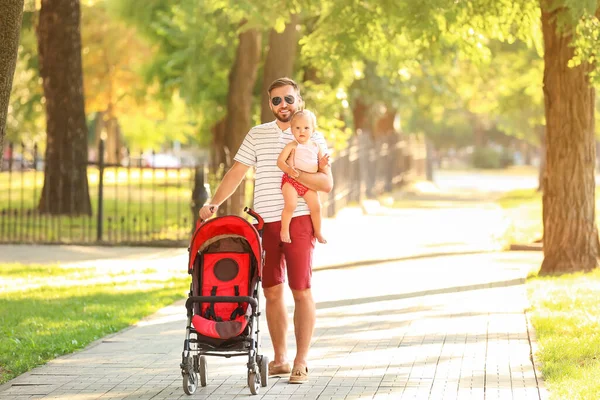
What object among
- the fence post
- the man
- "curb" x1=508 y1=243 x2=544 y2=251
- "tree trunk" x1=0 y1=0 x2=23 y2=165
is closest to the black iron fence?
the fence post

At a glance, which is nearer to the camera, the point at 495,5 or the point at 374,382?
the point at 374,382

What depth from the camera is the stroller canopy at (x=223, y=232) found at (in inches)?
301

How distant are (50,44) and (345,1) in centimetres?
1032

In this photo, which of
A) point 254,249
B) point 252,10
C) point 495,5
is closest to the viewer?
point 254,249

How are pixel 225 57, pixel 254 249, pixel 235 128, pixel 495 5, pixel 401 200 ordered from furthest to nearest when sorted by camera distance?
pixel 401 200 → pixel 225 57 → pixel 235 128 → pixel 495 5 → pixel 254 249

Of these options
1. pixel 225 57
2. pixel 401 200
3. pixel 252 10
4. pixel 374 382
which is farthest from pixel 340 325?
pixel 401 200

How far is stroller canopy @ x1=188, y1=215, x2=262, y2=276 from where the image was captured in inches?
301

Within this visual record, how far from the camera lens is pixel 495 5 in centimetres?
1473

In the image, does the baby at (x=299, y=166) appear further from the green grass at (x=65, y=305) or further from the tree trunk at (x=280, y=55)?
the tree trunk at (x=280, y=55)

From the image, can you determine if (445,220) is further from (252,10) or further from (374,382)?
(374,382)

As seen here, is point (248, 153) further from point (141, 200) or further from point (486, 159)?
point (486, 159)

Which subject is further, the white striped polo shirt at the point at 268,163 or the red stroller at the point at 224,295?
the white striped polo shirt at the point at 268,163

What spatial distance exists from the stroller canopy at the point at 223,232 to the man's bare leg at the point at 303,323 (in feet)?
1.95

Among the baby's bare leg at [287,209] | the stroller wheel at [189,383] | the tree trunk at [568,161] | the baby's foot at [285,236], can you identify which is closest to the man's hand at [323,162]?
the baby's bare leg at [287,209]
